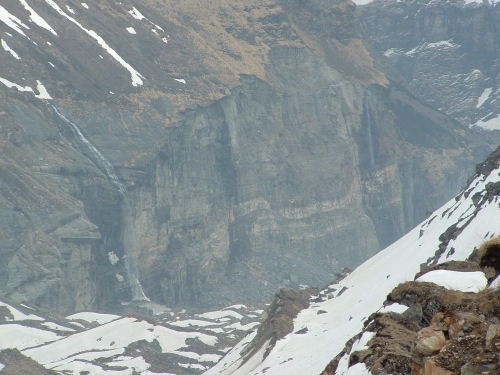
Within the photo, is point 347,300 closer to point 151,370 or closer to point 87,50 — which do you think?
point 151,370

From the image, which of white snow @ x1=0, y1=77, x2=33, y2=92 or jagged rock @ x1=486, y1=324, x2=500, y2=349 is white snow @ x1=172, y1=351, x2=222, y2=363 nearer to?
white snow @ x1=0, y1=77, x2=33, y2=92

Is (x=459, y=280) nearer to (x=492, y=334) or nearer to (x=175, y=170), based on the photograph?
(x=492, y=334)

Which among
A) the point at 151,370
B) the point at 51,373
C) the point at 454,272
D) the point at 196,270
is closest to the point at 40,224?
the point at 196,270

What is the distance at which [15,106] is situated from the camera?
453ft

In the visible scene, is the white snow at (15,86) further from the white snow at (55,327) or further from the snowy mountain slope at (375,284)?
the snowy mountain slope at (375,284)

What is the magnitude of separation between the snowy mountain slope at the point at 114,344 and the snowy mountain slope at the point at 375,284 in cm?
1218

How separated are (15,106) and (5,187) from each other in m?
17.3

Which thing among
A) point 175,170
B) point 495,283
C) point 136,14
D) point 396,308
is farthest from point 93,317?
point 495,283

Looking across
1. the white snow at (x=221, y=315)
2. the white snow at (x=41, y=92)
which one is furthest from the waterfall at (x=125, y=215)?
the white snow at (x=221, y=315)

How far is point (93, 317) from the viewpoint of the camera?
408 feet

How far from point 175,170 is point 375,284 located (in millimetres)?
102717

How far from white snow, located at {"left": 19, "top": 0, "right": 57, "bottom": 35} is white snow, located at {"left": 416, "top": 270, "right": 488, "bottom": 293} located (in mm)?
147889

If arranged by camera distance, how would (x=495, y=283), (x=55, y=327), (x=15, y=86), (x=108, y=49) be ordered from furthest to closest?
(x=108, y=49) → (x=15, y=86) → (x=55, y=327) → (x=495, y=283)

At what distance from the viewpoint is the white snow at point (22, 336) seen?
90.4 meters
